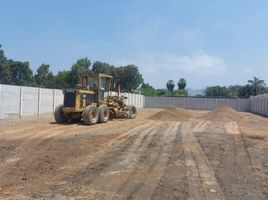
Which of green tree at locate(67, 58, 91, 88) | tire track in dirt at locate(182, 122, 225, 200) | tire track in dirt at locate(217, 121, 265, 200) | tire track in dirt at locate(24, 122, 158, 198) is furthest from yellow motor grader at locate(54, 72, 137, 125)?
green tree at locate(67, 58, 91, 88)

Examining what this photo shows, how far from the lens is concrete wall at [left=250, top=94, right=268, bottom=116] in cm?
5219

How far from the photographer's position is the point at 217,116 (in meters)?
36.4

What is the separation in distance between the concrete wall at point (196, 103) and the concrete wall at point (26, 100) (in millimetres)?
41977

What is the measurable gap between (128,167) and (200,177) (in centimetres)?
193

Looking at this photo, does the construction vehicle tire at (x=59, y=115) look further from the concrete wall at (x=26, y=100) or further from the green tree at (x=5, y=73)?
the green tree at (x=5, y=73)

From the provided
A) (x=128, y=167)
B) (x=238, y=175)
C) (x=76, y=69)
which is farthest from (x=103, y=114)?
(x=76, y=69)

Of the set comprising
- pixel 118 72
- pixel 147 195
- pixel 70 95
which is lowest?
pixel 147 195

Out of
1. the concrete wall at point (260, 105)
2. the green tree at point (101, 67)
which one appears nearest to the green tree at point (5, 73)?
the green tree at point (101, 67)

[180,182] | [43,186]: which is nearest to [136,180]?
[180,182]

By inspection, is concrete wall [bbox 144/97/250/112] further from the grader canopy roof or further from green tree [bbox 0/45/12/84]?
the grader canopy roof

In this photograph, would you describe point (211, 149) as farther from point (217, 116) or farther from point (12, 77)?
point (12, 77)

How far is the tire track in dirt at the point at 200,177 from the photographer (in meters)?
8.30

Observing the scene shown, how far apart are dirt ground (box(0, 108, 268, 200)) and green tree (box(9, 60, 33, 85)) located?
68263mm

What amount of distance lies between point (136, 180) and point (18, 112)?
19.9 m
